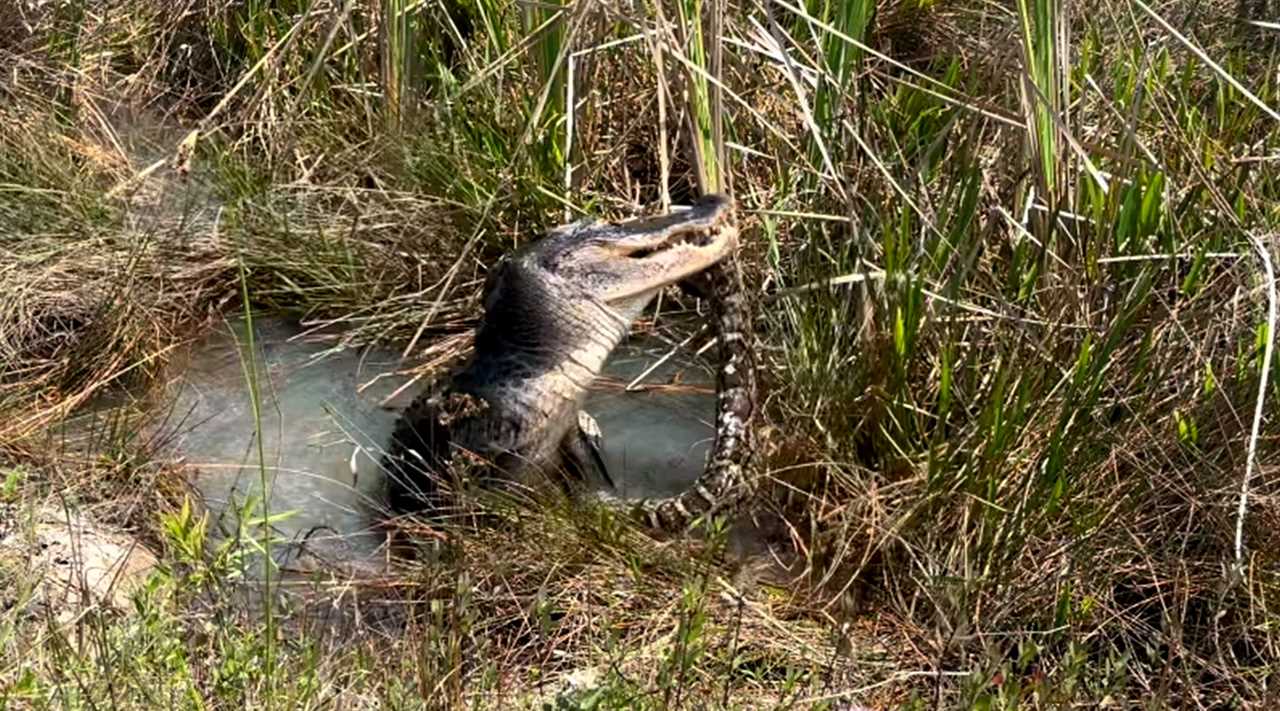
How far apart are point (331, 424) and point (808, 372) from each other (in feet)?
4.58

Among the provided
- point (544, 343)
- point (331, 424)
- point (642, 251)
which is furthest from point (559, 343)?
point (331, 424)

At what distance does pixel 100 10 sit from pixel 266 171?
140 cm

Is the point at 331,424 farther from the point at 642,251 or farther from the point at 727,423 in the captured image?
the point at 727,423

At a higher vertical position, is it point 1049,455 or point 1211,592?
point 1049,455

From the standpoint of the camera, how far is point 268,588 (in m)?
2.45

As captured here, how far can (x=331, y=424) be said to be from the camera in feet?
13.7

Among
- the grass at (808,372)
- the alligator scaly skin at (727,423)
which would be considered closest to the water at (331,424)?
the grass at (808,372)

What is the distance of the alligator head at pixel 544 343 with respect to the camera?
3.80 m

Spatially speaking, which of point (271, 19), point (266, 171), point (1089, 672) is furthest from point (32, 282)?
point (1089, 672)

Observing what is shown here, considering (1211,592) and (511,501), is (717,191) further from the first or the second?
(1211,592)

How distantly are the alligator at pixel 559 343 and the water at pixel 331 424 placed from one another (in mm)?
125

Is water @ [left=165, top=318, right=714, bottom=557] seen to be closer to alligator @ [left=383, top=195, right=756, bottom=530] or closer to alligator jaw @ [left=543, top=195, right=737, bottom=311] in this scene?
alligator @ [left=383, top=195, right=756, bottom=530]

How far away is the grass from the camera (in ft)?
8.85

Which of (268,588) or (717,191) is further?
(717,191)
